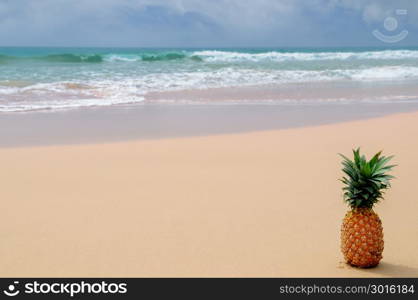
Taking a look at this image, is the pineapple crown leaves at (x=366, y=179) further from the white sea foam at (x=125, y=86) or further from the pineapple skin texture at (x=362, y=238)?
the white sea foam at (x=125, y=86)

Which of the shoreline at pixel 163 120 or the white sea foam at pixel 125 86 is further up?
the white sea foam at pixel 125 86

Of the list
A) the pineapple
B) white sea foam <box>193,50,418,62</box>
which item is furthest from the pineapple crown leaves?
white sea foam <box>193,50,418,62</box>

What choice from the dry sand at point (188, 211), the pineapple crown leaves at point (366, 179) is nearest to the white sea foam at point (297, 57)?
the dry sand at point (188, 211)

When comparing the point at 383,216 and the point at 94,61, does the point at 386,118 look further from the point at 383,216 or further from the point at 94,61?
the point at 94,61

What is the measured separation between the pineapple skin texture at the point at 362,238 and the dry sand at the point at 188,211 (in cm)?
7

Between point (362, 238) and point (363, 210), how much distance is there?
149 mm

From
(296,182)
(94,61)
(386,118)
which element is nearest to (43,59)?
(94,61)

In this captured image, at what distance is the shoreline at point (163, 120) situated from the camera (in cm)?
755

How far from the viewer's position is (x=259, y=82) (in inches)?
730

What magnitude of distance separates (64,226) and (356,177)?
198 centimetres

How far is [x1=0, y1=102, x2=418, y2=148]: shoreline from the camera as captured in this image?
7.55 metres

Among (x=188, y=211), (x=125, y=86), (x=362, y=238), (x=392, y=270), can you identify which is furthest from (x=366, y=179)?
(x=125, y=86)

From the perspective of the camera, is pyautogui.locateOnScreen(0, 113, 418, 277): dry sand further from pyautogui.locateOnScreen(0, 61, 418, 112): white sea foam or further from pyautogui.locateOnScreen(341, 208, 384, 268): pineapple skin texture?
pyautogui.locateOnScreen(0, 61, 418, 112): white sea foam

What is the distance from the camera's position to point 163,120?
913 cm
